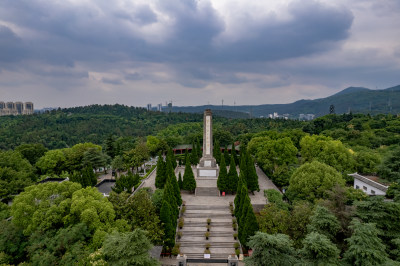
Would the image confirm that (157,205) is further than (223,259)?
Yes

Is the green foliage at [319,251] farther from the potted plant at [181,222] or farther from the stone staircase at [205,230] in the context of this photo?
the potted plant at [181,222]

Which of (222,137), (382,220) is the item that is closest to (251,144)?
(222,137)

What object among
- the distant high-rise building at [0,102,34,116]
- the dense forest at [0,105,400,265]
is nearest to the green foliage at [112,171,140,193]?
the dense forest at [0,105,400,265]

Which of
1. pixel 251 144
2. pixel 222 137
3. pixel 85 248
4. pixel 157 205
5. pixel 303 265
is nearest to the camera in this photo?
pixel 303 265

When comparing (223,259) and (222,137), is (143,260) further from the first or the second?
(222,137)

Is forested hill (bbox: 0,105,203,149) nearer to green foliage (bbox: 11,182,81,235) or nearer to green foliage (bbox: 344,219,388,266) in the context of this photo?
green foliage (bbox: 11,182,81,235)

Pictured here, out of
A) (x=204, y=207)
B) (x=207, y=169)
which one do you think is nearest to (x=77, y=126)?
(x=207, y=169)
